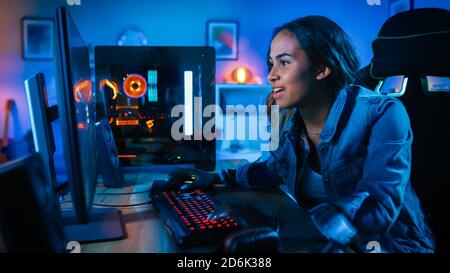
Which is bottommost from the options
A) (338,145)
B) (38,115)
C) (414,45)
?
(338,145)

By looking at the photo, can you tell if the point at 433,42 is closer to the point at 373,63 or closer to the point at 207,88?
the point at 373,63

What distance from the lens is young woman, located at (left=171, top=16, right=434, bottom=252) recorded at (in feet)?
2.54

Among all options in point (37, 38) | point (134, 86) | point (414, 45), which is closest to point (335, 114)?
point (414, 45)

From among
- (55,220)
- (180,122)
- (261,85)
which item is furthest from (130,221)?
(261,85)

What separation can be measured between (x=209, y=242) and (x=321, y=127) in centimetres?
49

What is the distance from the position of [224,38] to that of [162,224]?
0.61 metres

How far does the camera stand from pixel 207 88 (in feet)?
3.91

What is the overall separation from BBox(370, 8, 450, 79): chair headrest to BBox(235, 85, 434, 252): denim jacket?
0.08 metres

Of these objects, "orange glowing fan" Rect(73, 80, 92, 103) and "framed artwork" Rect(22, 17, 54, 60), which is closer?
"orange glowing fan" Rect(73, 80, 92, 103)

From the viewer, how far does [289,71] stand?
94 centimetres

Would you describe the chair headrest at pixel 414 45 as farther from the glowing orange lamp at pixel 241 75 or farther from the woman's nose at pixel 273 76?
the glowing orange lamp at pixel 241 75

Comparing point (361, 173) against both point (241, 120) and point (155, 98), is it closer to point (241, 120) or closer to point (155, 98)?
point (241, 120)

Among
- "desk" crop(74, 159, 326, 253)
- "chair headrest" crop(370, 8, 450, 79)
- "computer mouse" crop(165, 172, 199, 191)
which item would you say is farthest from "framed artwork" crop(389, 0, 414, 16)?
"computer mouse" crop(165, 172, 199, 191)

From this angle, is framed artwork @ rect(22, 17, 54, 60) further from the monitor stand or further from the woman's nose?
the woman's nose
